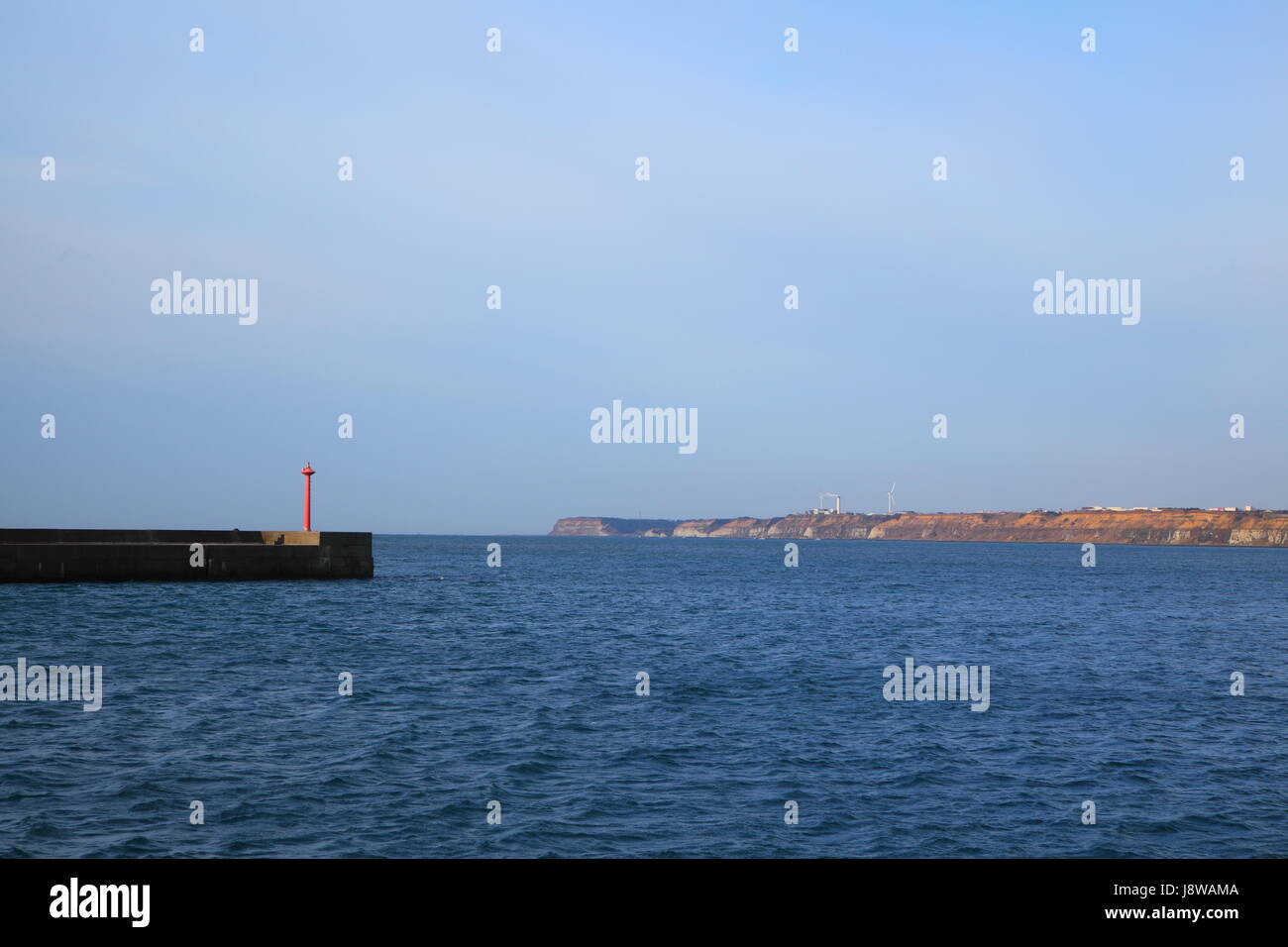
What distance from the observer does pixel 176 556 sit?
4988 cm

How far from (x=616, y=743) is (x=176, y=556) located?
38.1 metres

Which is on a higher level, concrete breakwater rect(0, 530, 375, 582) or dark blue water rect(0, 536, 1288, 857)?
concrete breakwater rect(0, 530, 375, 582)

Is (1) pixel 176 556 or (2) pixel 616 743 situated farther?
(1) pixel 176 556

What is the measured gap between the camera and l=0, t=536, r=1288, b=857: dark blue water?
13.2 meters

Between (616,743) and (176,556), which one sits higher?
(176,556)

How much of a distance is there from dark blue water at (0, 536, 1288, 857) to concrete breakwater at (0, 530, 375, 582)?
15.7 ft

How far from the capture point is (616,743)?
743 inches

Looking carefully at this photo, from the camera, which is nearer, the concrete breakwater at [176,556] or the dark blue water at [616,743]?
the dark blue water at [616,743]

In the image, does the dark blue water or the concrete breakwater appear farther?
the concrete breakwater

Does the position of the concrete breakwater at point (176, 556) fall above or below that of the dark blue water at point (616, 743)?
above

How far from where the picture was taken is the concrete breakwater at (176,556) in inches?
1838

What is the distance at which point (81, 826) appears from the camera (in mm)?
12836

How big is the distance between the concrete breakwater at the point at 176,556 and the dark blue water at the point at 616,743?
4.78 m
